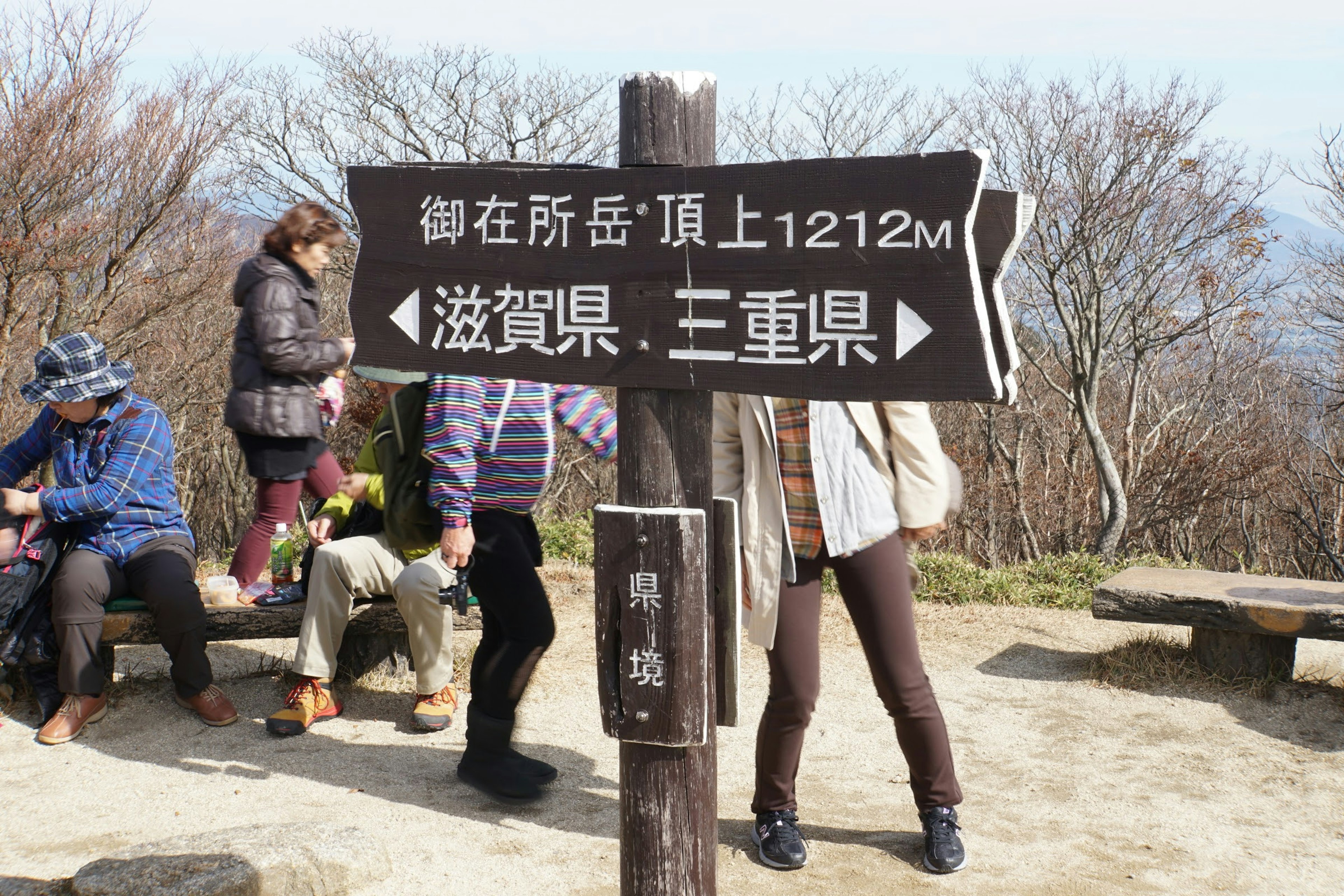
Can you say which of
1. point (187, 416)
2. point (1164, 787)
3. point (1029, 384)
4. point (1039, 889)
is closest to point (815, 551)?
point (1039, 889)

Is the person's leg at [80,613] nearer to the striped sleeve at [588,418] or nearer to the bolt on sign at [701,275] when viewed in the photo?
the striped sleeve at [588,418]

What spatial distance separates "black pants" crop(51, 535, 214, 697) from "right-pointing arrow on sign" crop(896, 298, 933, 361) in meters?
3.19

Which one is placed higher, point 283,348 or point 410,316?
point 283,348

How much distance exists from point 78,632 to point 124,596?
218 mm

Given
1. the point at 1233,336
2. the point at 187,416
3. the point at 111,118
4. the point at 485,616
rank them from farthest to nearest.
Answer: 1. the point at 1233,336
2. the point at 187,416
3. the point at 111,118
4. the point at 485,616

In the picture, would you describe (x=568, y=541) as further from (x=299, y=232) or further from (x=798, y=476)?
(x=798, y=476)

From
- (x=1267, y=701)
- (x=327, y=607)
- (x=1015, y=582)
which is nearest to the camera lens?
(x=327, y=607)

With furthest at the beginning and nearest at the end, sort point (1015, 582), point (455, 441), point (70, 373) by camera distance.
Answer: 1. point (1015, 582)
2. point (70, 373)
3. point (455, 441)

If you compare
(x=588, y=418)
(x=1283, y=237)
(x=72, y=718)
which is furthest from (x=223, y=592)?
(x=1283, y=237)

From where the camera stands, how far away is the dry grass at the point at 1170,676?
4500mm

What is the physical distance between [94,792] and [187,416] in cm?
1161

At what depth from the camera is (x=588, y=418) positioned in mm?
3400

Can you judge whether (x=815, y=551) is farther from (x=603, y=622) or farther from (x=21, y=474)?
(x=21, y=474)

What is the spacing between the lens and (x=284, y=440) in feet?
15.1
